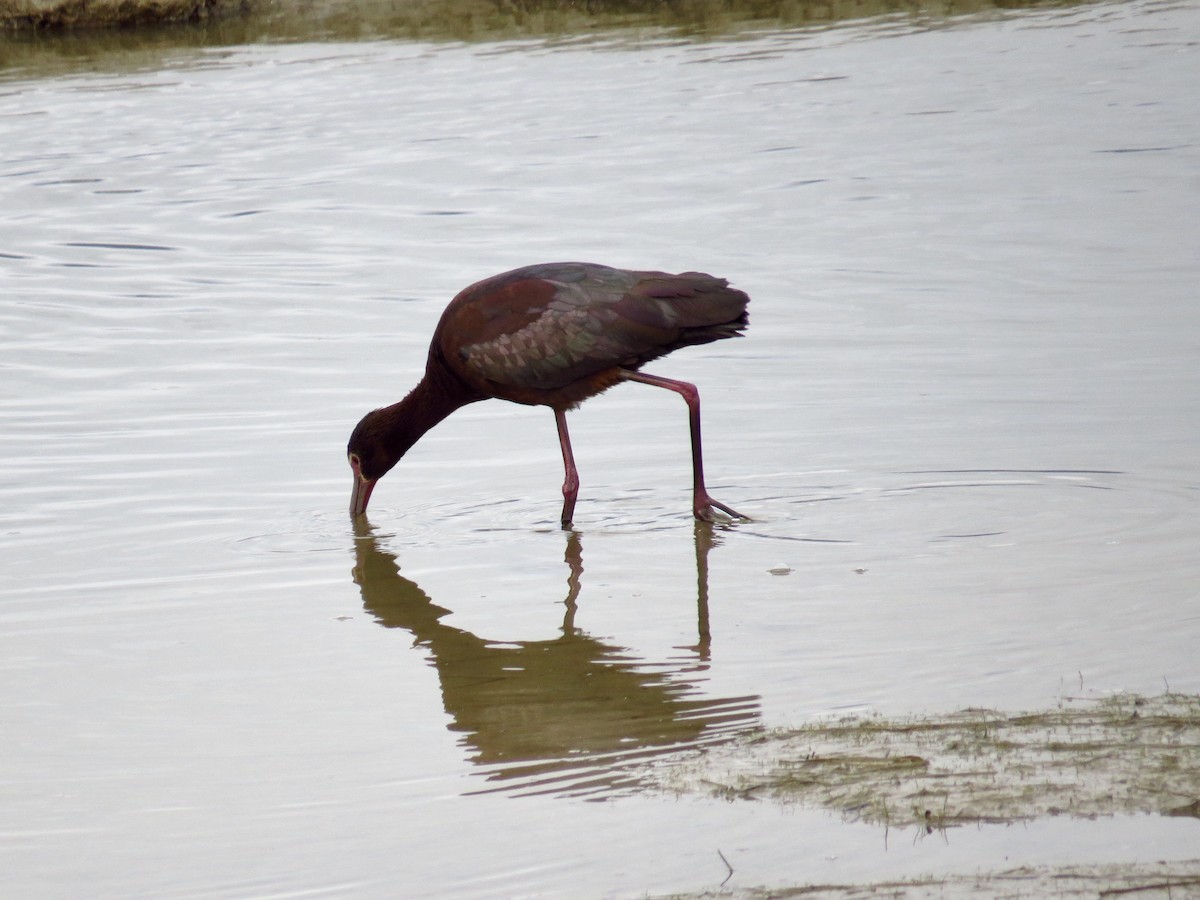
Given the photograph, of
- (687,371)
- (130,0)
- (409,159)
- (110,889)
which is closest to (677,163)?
(409,159)

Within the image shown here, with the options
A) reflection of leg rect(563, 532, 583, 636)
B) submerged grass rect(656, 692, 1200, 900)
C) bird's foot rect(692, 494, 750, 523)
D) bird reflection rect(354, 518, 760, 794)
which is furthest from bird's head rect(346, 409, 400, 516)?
submerged grass rect(656, 692, 1200, 900)

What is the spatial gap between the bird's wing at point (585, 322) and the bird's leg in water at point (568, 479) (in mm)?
209

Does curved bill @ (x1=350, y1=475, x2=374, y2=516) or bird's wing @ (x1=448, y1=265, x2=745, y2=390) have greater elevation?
bird's wing @ (x1=448, y1=265, x2=745, y2=390)

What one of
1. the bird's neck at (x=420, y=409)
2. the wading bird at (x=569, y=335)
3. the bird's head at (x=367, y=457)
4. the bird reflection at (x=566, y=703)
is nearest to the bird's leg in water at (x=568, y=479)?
the wading bird at (x=569, y=335)

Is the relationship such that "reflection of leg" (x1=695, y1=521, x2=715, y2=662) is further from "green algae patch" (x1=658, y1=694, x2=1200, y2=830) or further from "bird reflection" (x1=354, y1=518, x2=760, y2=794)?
"green algae patch" (x1=658, y1=694, x2=1200, y2=830)

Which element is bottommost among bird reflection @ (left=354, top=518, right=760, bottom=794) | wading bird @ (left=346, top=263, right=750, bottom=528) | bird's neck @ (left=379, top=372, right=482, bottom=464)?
bird reflection @ (left=354, top=518, right=760, bottom=794)

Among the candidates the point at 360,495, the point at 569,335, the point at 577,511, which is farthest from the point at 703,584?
the point at 360,495

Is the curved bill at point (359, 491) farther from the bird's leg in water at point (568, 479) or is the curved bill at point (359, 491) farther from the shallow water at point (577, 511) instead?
the bird's leg in water at point (568, 479)

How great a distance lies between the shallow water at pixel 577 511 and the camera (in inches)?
151

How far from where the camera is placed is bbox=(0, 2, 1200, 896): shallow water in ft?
12.6

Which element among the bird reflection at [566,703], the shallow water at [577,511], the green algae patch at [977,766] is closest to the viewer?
the green algae patch at [977,766]

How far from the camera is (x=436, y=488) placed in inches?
289

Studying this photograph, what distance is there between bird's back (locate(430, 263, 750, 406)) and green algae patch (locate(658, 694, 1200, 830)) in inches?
114

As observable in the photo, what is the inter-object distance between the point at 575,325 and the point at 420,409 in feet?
3.03
